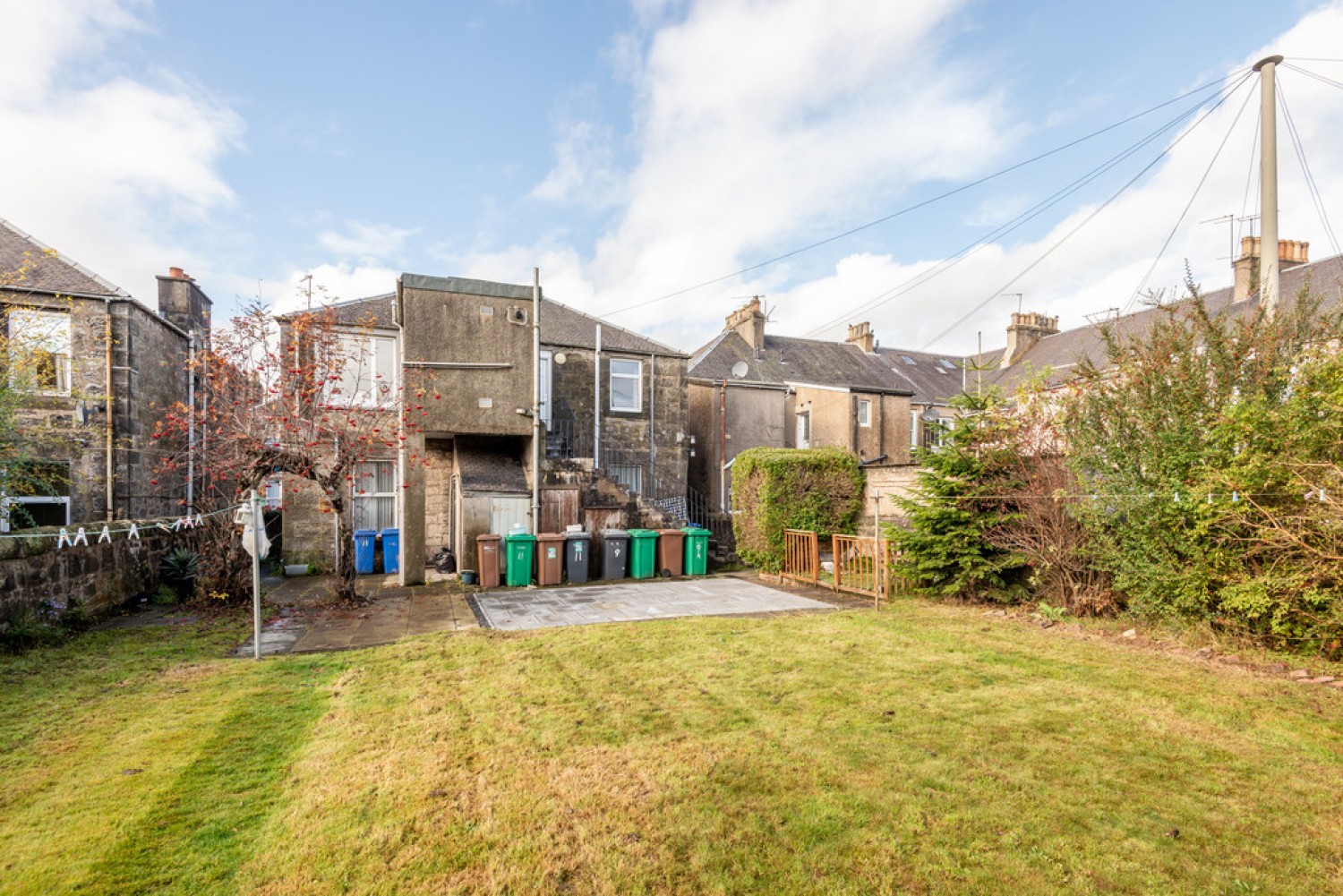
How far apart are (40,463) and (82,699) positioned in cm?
949

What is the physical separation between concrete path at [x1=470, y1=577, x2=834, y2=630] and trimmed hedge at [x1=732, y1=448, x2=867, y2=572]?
111 cm

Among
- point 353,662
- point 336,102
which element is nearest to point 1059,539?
point 353,662

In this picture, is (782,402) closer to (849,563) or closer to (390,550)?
(849,563)

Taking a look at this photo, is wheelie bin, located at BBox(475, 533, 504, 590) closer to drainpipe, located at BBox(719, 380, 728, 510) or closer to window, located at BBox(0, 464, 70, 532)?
window, located at BBox(0, 464, 70, 532)

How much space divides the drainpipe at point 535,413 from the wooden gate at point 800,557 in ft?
16.3

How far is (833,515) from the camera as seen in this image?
505 inches

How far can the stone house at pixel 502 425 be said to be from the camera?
12.0 m

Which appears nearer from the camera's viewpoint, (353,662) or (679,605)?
(353,662)

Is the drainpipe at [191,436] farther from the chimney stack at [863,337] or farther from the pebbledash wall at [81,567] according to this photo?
the chimney stack at [863,337]

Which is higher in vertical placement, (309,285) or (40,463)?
Result: (309,285)

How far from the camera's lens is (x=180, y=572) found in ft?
33.7

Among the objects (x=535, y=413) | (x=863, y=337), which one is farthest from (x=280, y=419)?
(x=863, y=337)

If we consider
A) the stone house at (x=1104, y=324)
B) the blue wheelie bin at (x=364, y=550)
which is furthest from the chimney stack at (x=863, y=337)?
the blue wheelie bin at (x=364, y=550)

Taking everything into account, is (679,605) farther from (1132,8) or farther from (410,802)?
(1132,8)
